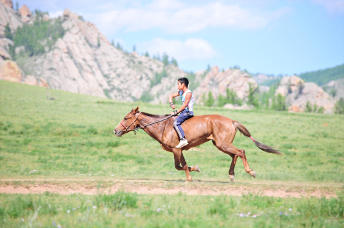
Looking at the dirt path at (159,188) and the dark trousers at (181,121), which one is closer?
the dirt path at (159,188)

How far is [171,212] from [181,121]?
418cm

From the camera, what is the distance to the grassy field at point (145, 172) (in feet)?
21.6

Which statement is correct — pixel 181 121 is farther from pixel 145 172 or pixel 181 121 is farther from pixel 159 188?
pixel 145 172

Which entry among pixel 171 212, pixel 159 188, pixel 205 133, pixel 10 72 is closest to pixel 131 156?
pixel 159 188

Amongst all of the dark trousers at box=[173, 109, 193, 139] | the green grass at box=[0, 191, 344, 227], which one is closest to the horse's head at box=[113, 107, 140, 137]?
the dark trousers at box=[173, 109, 193, 139]

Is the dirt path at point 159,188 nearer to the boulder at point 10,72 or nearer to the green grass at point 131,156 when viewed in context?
the green grass at point 131,156

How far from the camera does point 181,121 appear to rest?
414 inches

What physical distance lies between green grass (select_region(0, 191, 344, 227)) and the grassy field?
0.02 metres

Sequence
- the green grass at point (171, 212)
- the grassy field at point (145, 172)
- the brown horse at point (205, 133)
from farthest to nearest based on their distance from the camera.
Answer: the brown horse at point (205, 133) → the grassy field at point (145, 172) → the green grass at point (171, 212)

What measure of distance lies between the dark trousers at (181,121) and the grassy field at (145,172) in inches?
93.3

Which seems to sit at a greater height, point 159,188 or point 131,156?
point 159,188

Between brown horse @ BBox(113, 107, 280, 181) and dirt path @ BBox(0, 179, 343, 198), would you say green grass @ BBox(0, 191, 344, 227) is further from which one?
brown horse @ BBox(113, 107, 280, 181)

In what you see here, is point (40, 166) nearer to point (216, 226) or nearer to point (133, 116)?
point (133, 116)

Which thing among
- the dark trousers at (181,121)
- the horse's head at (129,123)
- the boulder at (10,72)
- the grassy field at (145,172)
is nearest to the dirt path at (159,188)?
the grassy field at (145,172)
